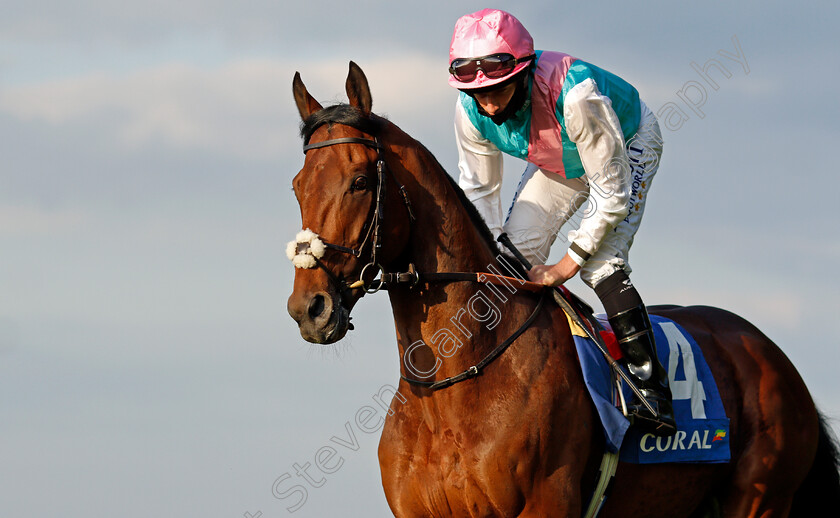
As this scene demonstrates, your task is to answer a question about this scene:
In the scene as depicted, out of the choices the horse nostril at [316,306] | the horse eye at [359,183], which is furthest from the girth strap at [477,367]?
the horse eye at [359,183]

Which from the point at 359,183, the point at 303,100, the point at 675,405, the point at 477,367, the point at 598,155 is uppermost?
the point at 303,100

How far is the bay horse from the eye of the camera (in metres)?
4.78

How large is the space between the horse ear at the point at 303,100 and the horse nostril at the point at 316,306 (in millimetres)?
1110

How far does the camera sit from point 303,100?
209 inches

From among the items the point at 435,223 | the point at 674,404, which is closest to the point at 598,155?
the point at 435,223

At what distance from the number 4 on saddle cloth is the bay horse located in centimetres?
8

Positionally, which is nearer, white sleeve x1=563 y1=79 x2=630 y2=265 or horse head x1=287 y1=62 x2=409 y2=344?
horse head x1=287 y1=62 x2=409 y2=344

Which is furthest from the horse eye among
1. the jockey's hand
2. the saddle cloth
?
the saddle cloth

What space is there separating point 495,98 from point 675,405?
2081 mm

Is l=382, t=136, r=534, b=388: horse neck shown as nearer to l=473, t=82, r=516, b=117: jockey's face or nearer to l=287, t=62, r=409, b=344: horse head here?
l=287, t=62, r=409, b=344: horse head

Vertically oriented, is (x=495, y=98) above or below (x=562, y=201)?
above

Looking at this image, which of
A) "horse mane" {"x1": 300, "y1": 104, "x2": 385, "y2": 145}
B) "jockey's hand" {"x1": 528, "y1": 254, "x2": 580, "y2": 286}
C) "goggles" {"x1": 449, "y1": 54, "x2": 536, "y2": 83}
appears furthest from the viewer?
"jockey's hand" {"x1": 528, "y1": 254, "x2": 580, "y2": 286}

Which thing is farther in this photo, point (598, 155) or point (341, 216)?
point (598, 155)

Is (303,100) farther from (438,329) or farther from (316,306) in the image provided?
(438,329)
